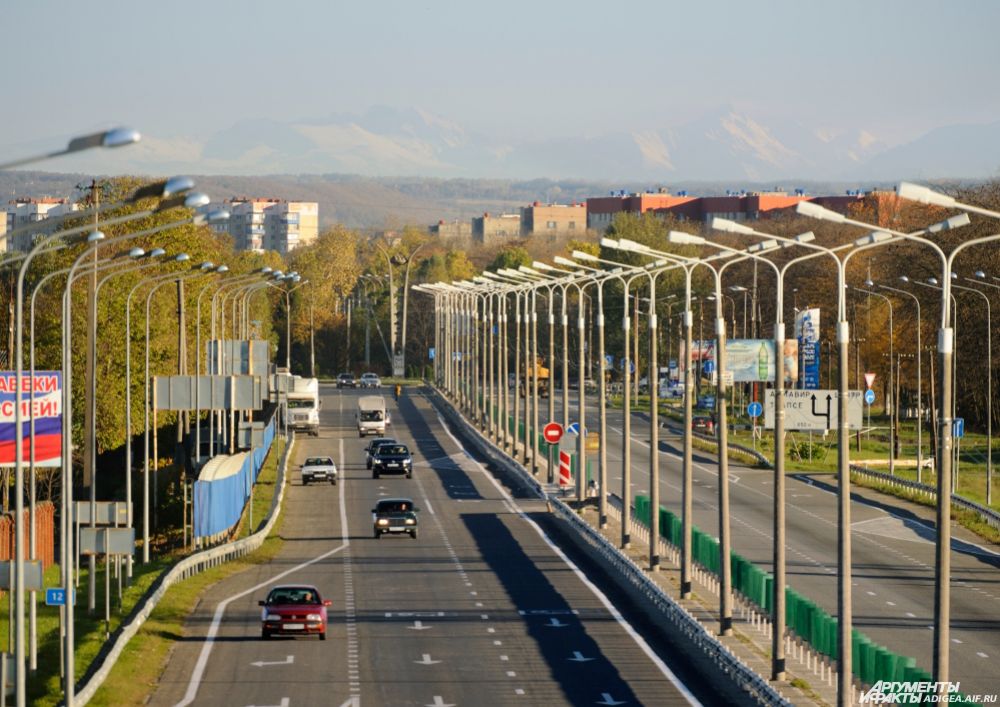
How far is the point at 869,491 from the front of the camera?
278 ft

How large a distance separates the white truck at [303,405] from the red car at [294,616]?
7132cm

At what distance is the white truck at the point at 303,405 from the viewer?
Answer: 114500 millimetres

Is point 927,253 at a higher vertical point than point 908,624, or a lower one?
higher

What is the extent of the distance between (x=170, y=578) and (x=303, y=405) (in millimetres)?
64002

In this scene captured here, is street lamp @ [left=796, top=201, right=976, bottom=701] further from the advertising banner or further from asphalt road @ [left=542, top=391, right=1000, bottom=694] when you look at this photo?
the advertising banner

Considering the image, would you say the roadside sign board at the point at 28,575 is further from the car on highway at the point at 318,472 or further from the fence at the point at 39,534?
the car on highway at the point at 318,472

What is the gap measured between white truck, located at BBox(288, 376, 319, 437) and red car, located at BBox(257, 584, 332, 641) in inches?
2808

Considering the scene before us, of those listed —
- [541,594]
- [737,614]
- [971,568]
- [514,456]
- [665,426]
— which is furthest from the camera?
[665,426]

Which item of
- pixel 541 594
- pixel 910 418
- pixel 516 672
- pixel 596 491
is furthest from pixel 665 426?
pixel 516 672

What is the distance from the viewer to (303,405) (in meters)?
115

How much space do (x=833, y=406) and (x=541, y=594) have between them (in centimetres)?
3606

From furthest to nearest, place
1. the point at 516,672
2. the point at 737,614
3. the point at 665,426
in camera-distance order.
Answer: the point at 665,426 < the point at 737,614 < the point at 516,672

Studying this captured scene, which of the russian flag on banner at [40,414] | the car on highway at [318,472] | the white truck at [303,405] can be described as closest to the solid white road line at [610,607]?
the car on highway at [318,472]

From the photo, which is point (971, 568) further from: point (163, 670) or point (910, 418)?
point (910, 418)
